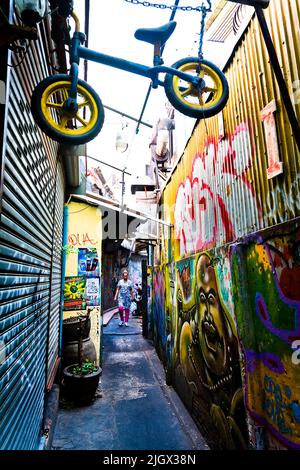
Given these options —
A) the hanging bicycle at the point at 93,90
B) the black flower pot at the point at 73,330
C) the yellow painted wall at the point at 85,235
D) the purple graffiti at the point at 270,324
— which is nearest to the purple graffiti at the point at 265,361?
the purple graffiti at the point at 270,324

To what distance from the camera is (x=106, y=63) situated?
8.93ft

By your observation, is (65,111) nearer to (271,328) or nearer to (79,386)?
(271,328)

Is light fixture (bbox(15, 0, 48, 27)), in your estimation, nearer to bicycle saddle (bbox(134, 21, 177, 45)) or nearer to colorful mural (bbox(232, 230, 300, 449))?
bicycle saddle (bbox(134, 21, 177, 45))

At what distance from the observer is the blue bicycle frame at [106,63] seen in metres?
2.58

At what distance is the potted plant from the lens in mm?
5176

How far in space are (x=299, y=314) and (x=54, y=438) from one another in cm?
414

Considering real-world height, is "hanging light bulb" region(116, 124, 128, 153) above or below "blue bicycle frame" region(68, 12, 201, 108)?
above

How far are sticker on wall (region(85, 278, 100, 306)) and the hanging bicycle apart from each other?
15.8ft

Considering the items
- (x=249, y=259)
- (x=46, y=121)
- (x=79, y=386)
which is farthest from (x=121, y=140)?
(x=79, y=386)

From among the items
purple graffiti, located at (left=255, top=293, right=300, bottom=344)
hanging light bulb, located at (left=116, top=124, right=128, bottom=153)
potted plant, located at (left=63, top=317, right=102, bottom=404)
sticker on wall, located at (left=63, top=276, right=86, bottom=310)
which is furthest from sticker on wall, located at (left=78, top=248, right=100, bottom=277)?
purple graffiti, located at (left=255, top=293, right=300, bottom=344)

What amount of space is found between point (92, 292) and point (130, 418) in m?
2.95

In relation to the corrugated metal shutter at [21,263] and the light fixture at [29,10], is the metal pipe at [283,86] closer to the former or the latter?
the light fixture at [29,10]

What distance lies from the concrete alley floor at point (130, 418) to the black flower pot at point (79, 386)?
7.0 inches
